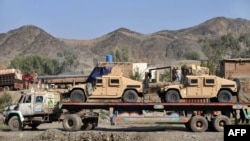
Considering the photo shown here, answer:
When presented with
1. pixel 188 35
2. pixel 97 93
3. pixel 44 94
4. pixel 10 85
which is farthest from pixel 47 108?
pixel 188 35

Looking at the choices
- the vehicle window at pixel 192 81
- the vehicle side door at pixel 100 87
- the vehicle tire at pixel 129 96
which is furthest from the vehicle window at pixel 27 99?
the vehicle window at pixel 192 81

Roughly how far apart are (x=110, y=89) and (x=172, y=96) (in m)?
3.07

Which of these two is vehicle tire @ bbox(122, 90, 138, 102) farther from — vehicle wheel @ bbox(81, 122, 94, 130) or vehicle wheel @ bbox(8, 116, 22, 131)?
vehicle wheel @ bbox(8, 116, 22, 131)

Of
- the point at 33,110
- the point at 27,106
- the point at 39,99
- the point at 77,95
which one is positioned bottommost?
the point at 33,110

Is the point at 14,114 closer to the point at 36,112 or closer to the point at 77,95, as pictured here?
the point at 36,112

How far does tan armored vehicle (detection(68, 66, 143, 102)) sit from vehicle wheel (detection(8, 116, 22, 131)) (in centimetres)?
352

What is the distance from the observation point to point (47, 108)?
23750 millimetres

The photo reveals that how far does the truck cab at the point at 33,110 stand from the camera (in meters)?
23.8

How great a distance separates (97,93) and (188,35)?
164 m

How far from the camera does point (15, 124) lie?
79.3 feet

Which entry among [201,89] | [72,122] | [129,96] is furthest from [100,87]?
[201,89]

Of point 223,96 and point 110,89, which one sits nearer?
point 223,96

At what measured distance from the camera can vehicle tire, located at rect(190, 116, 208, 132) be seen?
21609mm

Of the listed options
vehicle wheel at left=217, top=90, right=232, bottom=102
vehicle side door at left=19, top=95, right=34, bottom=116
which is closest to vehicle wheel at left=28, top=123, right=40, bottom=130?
vehicle side door at left=19, top=95, right=34, bottom=116
